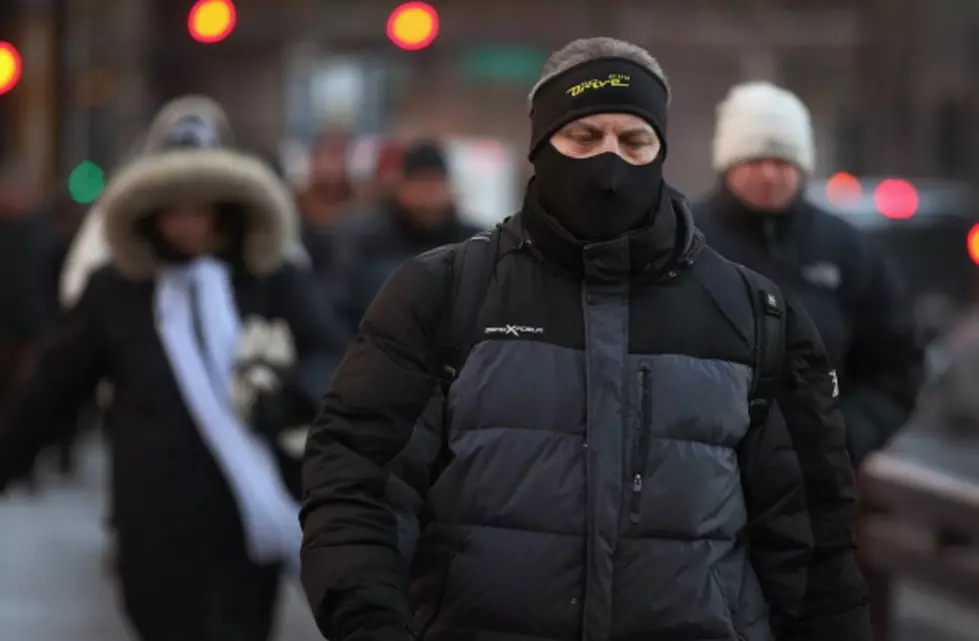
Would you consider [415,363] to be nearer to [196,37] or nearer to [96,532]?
[96,532]

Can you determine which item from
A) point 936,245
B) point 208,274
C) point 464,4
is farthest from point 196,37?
point 464,4

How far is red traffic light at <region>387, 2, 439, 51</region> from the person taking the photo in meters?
17.5

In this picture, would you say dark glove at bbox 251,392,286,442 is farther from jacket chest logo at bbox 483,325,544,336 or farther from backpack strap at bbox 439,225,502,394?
jacket chest logo at bbox 483,325,544,336

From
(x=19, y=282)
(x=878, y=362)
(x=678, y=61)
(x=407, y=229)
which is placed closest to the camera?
(x=878, y=362)

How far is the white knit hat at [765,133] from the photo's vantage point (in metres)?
5.82

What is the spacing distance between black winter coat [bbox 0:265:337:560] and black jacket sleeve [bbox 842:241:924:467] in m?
1.48

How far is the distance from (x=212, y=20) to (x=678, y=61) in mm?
30338

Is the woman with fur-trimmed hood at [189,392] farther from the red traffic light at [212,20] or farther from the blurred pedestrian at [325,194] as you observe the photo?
the red traffic light at [212,20]

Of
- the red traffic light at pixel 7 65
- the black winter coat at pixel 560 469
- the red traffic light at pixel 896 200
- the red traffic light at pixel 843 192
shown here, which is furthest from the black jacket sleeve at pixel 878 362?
the red traffic light at pixel 896 200

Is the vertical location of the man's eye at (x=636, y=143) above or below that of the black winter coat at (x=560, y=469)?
above

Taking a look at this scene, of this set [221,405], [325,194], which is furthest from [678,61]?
[221,405]

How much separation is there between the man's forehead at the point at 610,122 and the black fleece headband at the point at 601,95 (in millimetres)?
13

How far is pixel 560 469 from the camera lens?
3445mm

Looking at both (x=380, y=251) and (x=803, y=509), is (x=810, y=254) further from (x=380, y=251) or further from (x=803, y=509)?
(x=380, y=251)
